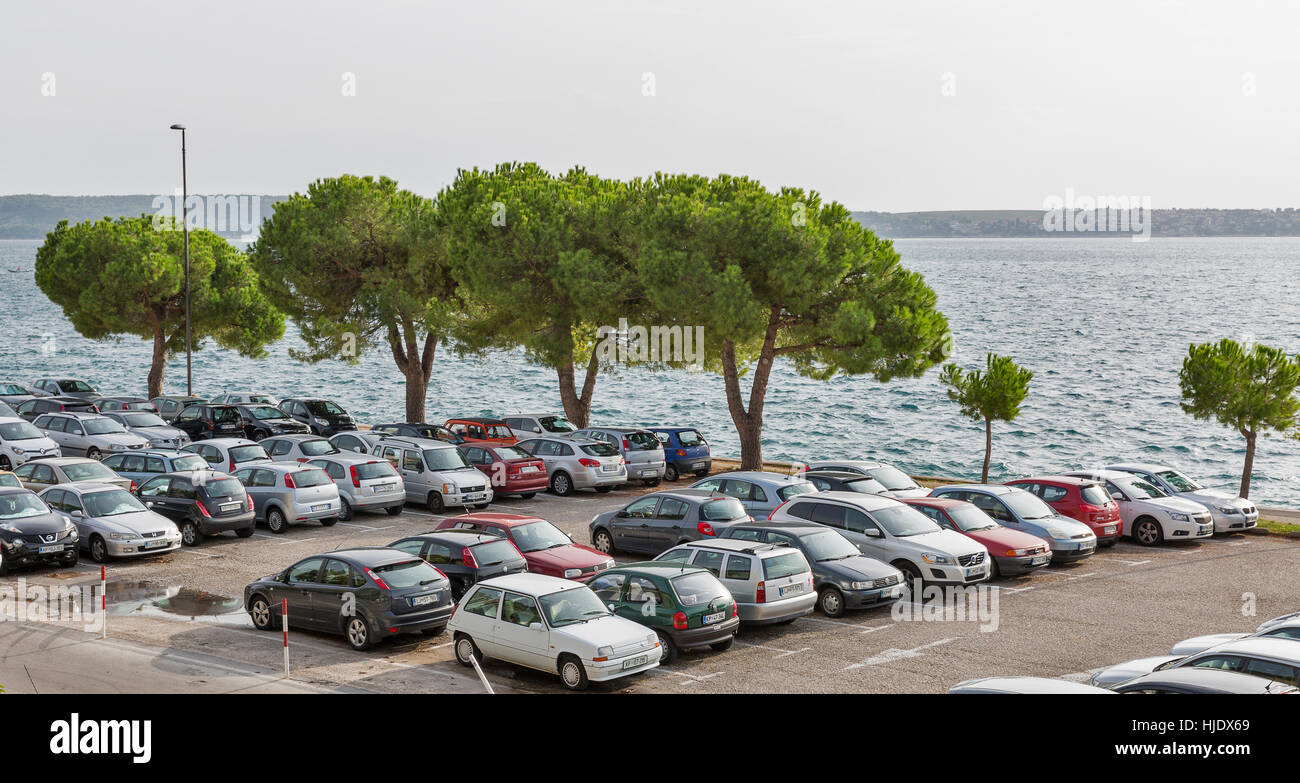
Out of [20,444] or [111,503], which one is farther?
[20,444]

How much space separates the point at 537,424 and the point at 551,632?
857 inches

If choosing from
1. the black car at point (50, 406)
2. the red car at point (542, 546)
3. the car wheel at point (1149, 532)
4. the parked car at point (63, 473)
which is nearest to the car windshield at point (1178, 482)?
the car wheel at point (1149, 532)

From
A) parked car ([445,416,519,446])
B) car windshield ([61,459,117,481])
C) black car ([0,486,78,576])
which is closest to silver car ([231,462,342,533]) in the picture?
car windshield ([61,459,117,481])

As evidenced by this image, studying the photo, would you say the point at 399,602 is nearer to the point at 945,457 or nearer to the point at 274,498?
the point at 274,498

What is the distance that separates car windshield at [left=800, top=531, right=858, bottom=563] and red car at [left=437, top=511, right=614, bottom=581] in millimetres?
3122

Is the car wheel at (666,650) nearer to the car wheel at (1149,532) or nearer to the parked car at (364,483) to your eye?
the parked car at (364,483)

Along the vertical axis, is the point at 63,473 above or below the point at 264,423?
above

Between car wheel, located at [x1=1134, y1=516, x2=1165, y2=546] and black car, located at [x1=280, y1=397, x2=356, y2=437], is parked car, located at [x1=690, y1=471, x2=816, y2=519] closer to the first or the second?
car wheel, located at [x1=1134, y1=516, x2=1165, y2=546]

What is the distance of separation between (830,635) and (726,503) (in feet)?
17.0

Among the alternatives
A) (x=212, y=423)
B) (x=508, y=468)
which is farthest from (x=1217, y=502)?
(x=212, y=423)

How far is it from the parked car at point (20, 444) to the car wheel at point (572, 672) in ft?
75.9

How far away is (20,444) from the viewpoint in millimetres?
31594

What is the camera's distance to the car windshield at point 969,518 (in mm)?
20656

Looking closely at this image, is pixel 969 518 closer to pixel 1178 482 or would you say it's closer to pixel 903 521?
pixel 903 521
